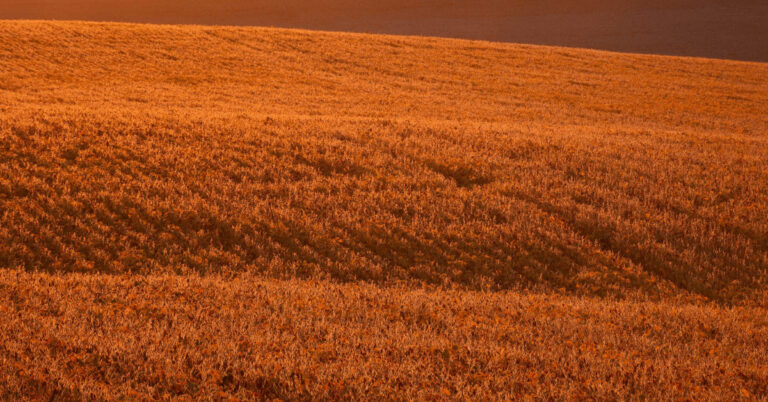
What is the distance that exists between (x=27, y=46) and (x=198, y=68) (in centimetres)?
1017

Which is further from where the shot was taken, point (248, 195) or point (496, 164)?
point (496, 164)

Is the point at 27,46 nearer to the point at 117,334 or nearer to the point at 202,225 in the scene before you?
the point at 202,225

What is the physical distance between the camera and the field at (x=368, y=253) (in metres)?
5.50

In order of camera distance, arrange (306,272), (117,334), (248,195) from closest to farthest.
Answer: (117,334) → (306,272) → (248,195)

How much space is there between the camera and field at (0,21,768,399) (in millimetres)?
5504

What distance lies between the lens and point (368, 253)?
1106 centimetres

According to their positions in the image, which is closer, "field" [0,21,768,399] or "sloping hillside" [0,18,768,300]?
"field" [0,21,768,399]

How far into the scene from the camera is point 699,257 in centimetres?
1192

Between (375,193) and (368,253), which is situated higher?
(375,193)

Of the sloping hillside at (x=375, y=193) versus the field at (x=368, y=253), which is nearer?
the field at (x=368, y=253)

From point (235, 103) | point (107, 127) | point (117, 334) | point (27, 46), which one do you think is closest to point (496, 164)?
point (107, 127)

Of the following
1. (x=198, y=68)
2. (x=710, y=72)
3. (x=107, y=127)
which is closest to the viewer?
(x=107, y=127)

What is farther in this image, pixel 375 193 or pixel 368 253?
pixel 375 193

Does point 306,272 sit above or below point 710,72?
below
